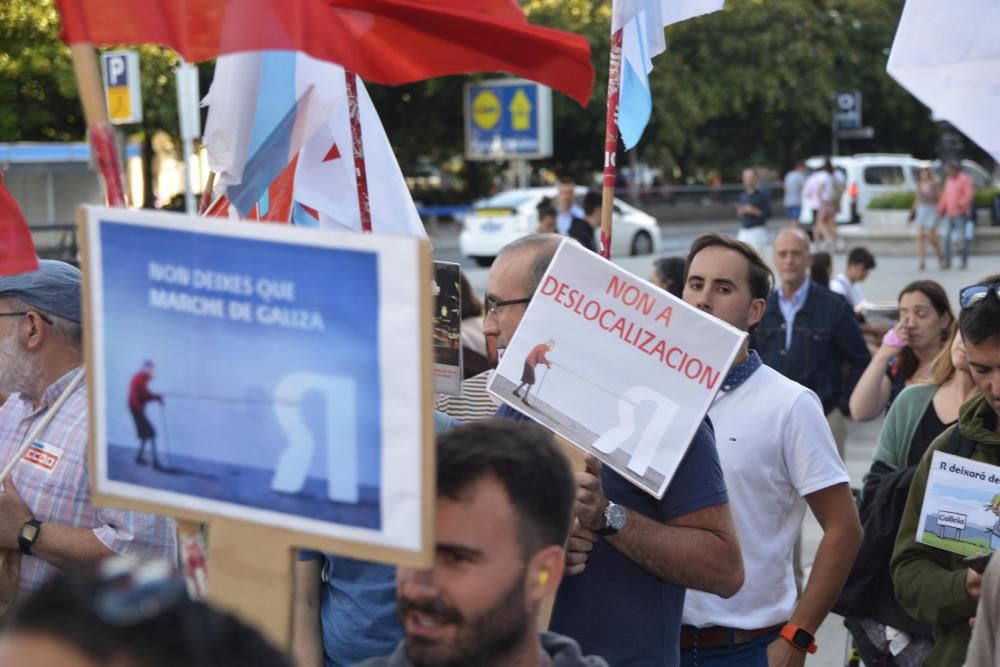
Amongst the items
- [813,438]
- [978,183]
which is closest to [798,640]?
[813,438]

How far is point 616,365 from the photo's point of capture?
326 centimetres

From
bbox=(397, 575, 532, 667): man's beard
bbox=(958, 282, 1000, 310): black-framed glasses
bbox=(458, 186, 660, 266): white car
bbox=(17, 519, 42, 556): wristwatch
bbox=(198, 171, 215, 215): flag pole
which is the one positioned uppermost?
bbox=(198, 171, 215, 215): flag pole

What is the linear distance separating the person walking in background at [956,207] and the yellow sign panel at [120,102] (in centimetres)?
1349

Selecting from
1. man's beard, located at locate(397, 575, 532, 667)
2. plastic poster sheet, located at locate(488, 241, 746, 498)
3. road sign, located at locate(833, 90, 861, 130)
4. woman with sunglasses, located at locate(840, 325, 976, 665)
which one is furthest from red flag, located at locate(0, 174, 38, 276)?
road sign, located at locate(833, 90, 861, 130)

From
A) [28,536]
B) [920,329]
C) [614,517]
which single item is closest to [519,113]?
[920,329]

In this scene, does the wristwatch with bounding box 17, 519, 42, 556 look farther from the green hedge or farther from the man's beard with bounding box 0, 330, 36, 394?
the green hedge

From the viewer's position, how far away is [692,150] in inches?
1873

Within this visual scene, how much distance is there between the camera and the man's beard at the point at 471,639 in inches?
87.9

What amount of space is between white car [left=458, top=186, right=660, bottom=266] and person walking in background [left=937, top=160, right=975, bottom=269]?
549 cm

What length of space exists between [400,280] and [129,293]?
1.53ft

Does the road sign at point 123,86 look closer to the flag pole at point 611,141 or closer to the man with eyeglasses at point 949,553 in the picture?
the flag pole at point 611,141

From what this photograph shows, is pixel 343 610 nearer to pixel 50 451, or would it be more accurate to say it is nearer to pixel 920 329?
pixel 50 451

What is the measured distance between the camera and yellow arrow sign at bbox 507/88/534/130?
1733cm

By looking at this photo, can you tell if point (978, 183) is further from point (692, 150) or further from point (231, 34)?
point (231, 34)
